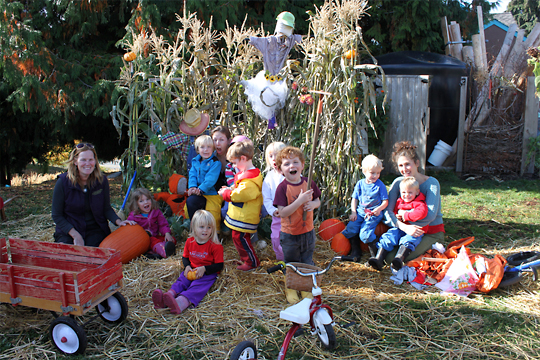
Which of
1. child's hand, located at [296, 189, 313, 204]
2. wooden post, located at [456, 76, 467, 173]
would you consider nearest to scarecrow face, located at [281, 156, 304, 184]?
child's hand, located at [296, 189, 313, 204]

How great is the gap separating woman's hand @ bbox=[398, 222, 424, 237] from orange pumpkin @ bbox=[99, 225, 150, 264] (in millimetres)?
2714

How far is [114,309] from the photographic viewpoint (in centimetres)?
302

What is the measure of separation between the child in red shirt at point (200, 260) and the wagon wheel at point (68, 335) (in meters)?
0.82

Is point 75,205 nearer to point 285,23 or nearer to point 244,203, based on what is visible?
point 244,203

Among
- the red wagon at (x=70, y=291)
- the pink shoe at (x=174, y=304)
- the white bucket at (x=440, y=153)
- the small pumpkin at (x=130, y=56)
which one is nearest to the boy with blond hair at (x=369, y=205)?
the pink shoe at (x=174, y=304)

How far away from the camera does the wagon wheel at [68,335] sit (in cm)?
263

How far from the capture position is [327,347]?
8.75 feet

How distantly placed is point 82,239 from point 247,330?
1.85 metres

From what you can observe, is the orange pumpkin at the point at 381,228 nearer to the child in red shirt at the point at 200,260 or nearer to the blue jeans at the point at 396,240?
the blue jeans at the point at 396,240

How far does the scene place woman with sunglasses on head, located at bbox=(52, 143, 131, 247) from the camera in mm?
3764

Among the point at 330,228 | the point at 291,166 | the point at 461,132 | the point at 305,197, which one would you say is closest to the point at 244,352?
the point at 305,197

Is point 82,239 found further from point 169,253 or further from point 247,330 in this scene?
point 247,330

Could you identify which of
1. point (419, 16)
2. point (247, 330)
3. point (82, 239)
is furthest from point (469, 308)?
point (419, 16)

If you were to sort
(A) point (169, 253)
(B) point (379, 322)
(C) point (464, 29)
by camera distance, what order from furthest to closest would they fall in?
1. (C) point (464, 29)
2. (A) point (169, 253)
3. (B) point (379, 322)
